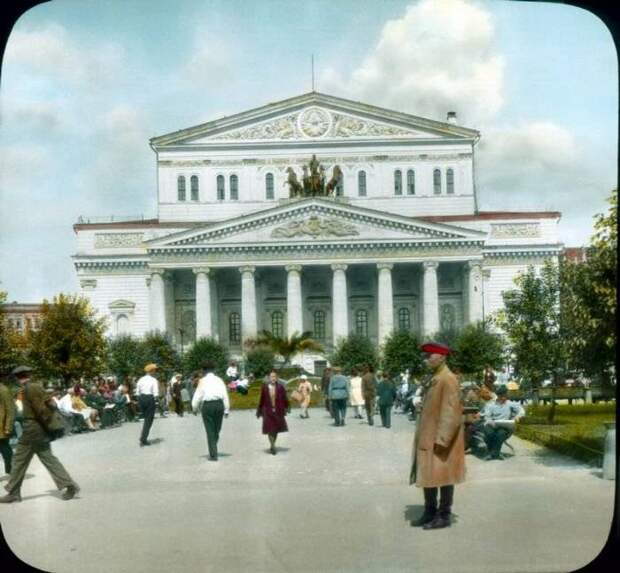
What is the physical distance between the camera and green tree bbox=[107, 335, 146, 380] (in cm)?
705

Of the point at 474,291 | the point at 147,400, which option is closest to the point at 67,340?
the point at 147,400

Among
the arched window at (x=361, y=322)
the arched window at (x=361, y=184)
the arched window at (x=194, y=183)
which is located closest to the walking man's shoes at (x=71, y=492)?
Answer: the arched window at (x=361, y=322)

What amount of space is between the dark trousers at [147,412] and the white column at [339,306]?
5.80 ft

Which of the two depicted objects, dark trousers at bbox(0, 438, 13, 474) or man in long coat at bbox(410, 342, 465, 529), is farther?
dark trousers at bbox(0, 438, 13, 474)

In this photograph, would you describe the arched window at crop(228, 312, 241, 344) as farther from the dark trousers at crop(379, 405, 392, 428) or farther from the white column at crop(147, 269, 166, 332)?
the dark trousers at crop(379, 405, 392, 428)

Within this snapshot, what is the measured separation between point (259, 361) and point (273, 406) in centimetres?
59

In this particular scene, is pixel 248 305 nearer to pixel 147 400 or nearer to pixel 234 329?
pixel 234 329

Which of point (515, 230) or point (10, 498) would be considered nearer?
point (10, 498)

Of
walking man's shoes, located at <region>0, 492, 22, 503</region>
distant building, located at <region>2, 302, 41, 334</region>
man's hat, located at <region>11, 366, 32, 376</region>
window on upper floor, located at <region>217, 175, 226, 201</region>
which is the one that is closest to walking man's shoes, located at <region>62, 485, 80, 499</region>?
walking man's shoes, located at <region>0, 492, 22, 503</region>

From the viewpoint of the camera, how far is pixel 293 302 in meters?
7.96

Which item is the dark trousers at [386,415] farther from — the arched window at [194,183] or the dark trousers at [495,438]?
the arched window at [194,183]

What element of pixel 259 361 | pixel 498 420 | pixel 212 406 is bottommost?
pixel 498 420

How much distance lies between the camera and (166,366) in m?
7.30

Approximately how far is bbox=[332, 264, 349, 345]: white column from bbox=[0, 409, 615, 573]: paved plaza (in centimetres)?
159
